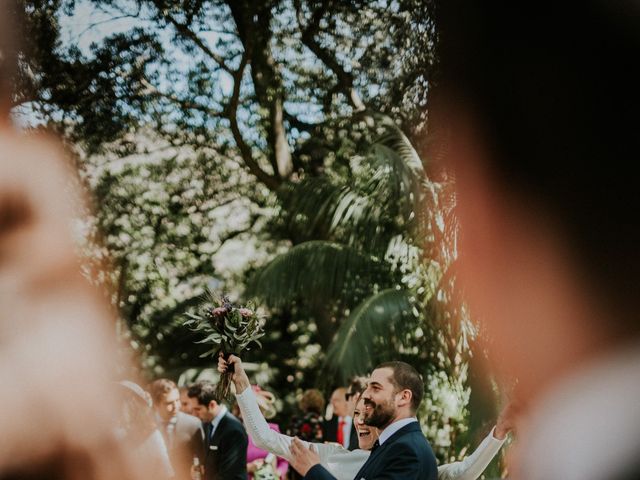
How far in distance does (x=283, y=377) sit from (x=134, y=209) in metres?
4.50

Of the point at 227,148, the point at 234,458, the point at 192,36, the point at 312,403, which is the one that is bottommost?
the point at 312,403

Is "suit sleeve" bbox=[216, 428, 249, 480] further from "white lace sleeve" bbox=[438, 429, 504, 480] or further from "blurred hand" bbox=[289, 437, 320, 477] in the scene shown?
"blurred hand" bbox=[289, 437, 320, 477]

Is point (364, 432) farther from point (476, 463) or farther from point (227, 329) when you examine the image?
point (227, 329)

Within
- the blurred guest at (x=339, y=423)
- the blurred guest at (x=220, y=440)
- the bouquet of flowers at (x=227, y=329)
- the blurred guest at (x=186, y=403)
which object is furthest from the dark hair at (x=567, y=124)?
the blurred guest at (x=339, y=423)

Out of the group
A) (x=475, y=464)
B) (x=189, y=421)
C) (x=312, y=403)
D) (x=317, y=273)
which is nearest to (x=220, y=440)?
(x=189, y=421)

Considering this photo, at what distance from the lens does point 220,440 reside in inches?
258

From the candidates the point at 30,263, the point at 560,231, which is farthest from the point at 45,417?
the point at 560,231

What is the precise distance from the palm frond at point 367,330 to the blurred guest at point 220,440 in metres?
3.30

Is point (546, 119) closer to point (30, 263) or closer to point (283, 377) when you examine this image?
point (30, 263)

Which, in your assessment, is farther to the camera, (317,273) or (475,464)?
(317,273)

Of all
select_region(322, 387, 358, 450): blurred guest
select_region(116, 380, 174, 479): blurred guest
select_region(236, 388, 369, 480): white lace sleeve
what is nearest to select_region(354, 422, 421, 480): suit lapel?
select_region(236, 388, 369, 480): white lace sleeve

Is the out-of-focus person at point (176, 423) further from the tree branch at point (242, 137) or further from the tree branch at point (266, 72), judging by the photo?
the tree branch at point (266, 72)

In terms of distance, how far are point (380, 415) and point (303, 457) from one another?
0.56 meters

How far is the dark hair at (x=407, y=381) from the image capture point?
363 cm
